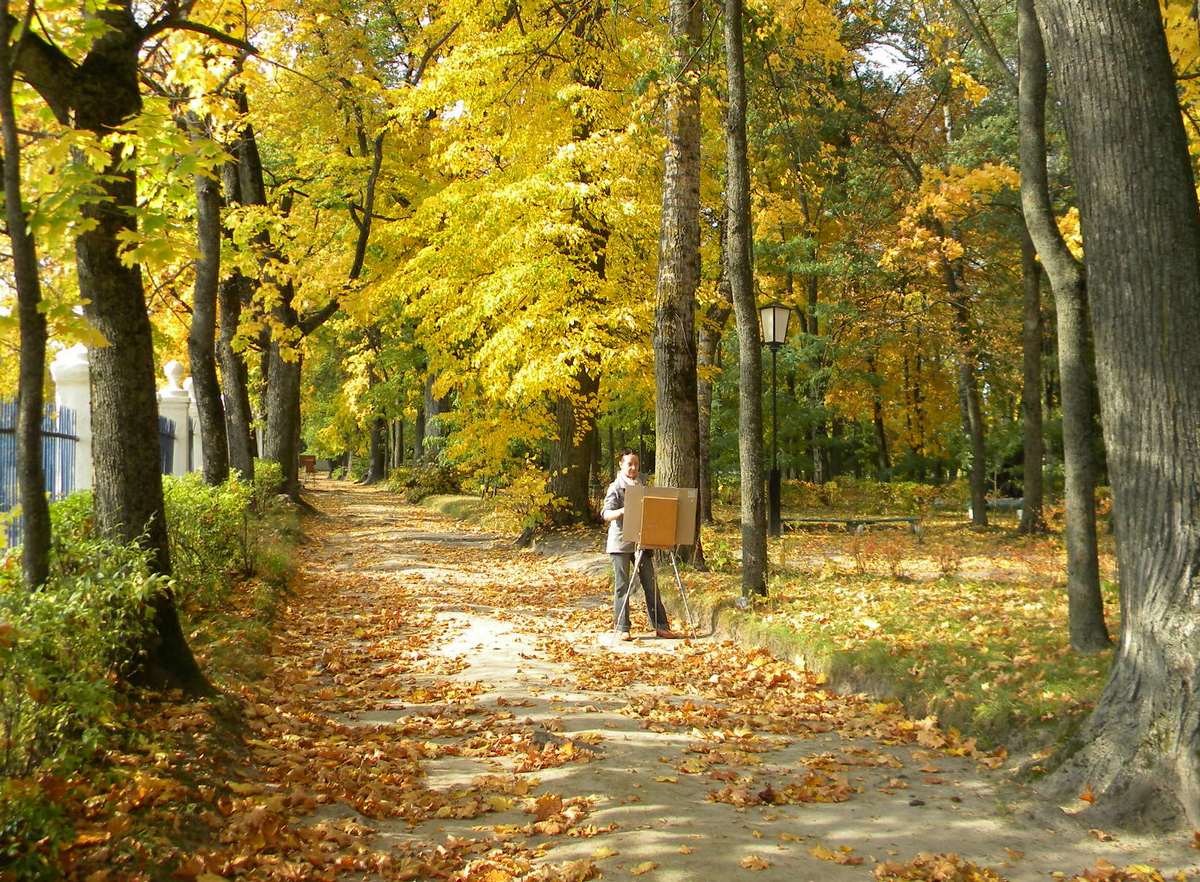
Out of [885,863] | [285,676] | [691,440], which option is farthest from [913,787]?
[691,440]

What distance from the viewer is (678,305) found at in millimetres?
12922

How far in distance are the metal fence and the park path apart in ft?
8.19

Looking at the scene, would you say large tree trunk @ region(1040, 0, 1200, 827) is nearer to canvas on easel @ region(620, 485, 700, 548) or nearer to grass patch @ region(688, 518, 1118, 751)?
grass patch @ region(688, 518, 1118, 751)

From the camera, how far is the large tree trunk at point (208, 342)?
1498 cm

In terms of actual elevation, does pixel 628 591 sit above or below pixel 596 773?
above

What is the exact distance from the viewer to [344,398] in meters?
43.6

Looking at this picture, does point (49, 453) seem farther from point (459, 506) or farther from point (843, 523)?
point (459, 506)

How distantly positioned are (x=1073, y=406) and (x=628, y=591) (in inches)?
193

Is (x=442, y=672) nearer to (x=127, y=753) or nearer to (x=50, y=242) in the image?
(x=127, y=753)

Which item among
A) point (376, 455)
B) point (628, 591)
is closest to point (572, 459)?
point (628, 591)

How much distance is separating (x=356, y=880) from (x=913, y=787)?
3294 millimetres

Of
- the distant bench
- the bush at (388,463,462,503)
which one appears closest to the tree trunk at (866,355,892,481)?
the distant bench

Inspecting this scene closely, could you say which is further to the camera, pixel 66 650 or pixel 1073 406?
pixel 1073 406

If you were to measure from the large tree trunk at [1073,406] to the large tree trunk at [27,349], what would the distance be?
6.47 meters
